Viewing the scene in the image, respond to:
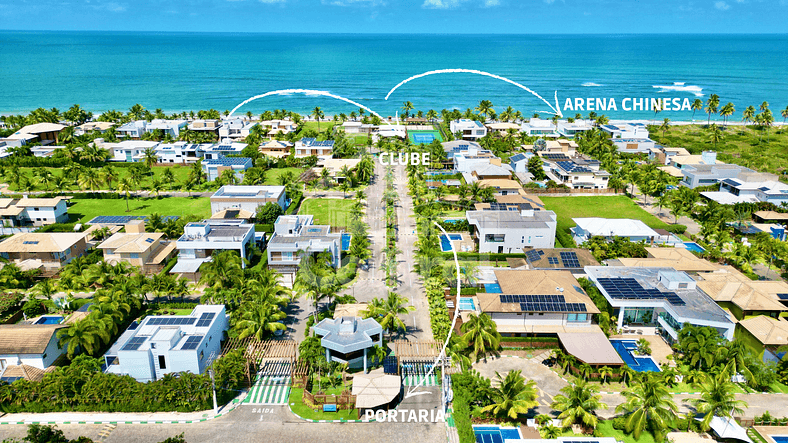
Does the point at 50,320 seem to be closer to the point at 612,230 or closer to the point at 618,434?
the point at 618,434

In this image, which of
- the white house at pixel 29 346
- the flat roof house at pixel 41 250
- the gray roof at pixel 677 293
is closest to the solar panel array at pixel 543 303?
the gray roof at pixel 677 293

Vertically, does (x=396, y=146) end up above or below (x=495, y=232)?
above

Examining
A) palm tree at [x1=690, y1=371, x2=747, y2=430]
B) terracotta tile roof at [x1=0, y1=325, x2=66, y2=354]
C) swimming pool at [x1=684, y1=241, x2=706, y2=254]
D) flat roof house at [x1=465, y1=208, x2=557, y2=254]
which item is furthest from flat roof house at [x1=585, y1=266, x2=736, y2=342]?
terracotta tile roof at [x1=0, y1=325, x2=66, y2=354]

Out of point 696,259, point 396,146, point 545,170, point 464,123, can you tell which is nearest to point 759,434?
point 696,259

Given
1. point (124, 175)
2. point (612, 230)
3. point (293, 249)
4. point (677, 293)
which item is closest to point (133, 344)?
point (293, 249)

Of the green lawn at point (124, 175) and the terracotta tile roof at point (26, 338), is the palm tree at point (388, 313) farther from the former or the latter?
the green lawn at point (124, 175)

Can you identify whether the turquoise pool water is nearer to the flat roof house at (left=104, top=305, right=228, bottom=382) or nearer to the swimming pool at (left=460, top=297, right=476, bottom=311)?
the swimming pool at (left=460, top=297, right=476, bottom=311)

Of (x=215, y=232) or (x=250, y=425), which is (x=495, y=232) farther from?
(x=250, y=425)
